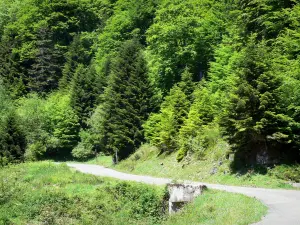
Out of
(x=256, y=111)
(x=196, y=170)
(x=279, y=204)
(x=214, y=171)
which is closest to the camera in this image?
(x=279, y=204)

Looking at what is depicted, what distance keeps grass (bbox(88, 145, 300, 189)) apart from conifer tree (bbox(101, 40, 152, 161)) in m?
1.85

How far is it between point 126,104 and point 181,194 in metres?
22.7

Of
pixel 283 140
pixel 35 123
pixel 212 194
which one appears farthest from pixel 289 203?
pixel 35 123

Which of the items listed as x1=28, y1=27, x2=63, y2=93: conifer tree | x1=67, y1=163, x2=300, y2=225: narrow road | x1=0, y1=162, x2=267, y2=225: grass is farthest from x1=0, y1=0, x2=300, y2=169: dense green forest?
x1=0, y1=162, x2=267, y2=225: grass

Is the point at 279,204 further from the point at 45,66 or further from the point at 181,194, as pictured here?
the point at 45,66

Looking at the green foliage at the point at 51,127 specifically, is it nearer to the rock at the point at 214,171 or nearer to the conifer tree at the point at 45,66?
the conifer tree at the point at 45,66

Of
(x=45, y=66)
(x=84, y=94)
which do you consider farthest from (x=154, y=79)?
(x=45, y=66)

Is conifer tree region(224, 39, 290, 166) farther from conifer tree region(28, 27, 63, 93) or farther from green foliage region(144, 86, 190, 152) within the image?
conifer tree region(28, 27, 63, 93)

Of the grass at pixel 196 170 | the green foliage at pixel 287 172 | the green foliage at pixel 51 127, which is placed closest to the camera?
the green foliage at pixel 287 172

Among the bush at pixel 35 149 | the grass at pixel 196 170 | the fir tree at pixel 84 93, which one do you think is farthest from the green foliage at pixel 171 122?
the fir tree at pixel 84 93

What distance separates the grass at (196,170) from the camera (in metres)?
19.6

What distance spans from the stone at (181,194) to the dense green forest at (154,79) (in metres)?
4.91

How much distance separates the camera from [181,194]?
57.7ft

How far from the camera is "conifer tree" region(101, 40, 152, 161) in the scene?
126 ft
